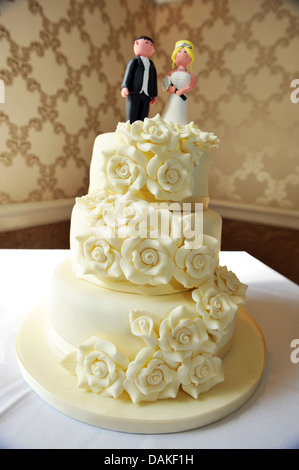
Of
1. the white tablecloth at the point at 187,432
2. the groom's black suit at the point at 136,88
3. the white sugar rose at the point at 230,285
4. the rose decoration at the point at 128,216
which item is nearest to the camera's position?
the white tablecloth at the point at 187,432

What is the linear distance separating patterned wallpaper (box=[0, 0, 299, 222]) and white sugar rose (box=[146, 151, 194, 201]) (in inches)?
66.9

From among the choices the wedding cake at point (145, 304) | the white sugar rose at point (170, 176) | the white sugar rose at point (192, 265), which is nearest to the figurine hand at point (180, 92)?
the wedding cake at point (145, 304)

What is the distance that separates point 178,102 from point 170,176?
488mm

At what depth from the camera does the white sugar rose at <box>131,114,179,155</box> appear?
0.89 metres

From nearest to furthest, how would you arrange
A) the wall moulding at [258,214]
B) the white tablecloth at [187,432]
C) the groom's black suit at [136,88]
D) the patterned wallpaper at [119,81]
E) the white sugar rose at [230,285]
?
the white tablecloth at [187,432] → the white sugar rose at [230,285] → the groom's black suit at [136,88] → the patterned wallpaper at [119,81] → the wall moulding at [258,214]

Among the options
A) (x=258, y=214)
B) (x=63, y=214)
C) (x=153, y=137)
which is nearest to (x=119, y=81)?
(x=63, y=214)

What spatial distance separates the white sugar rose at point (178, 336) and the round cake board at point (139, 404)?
0.14 metres

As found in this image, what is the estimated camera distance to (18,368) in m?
1.02

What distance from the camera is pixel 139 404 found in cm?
85

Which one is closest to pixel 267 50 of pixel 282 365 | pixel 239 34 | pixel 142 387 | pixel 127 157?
pixel 239 34

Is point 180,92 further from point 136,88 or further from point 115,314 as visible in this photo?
point 115,314

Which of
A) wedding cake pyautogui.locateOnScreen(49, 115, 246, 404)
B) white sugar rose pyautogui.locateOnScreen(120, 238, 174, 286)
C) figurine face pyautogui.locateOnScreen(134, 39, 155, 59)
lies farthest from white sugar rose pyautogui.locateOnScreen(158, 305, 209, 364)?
figurine face pyautogui.locateOnScreen(134, 39, 155, 59)

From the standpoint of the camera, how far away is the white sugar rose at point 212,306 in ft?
2.94

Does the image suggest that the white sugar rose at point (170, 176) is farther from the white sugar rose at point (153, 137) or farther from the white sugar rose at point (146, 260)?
the white sugar rose at point (146, 260)
